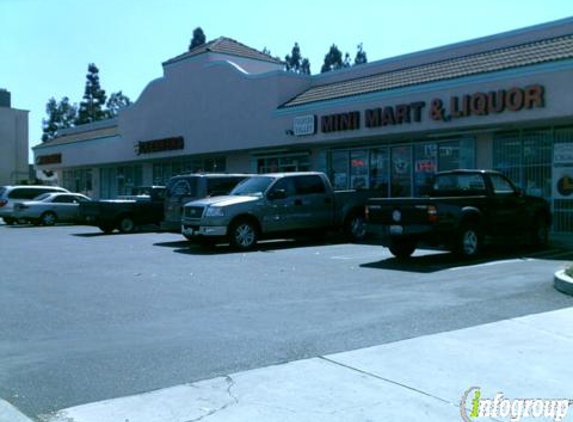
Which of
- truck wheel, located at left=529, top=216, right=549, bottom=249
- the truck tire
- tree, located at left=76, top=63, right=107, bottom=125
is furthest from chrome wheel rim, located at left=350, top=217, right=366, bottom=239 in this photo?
tree, located at left=76, top=63, right=107, bottom=125

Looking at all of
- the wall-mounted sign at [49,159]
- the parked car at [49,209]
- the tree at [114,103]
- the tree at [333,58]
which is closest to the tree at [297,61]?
the tree at [333,58]

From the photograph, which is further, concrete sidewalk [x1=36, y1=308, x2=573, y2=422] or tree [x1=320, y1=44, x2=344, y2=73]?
tree [x1=320, y1=44, x2=344, y2=73]

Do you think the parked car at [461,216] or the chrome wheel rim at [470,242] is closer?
the parked car at [461,216]

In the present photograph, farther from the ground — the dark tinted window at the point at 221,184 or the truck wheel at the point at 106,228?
the dark tinted window at the point at 221,184

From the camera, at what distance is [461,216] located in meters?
13.3

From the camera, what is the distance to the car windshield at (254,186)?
17031mm

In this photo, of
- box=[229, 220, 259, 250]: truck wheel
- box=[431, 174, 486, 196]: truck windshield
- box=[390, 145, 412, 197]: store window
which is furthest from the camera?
box=[390, 145, 412, 197]: store window

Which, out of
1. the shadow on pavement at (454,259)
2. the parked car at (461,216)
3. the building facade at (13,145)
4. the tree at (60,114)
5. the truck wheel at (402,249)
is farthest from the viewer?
the tree at (60,114)

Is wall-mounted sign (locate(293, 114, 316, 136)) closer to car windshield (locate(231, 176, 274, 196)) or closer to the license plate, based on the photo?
car windshield (locate(231, 176, 274, 196))

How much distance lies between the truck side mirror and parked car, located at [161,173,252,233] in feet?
8.39

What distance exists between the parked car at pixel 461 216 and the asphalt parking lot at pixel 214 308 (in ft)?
1.55

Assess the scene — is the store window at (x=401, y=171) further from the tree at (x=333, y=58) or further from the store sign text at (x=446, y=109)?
the tree at (x=333, y=58)

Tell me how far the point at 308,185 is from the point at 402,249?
4.22 meters

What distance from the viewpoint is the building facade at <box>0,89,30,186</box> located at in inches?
2419
